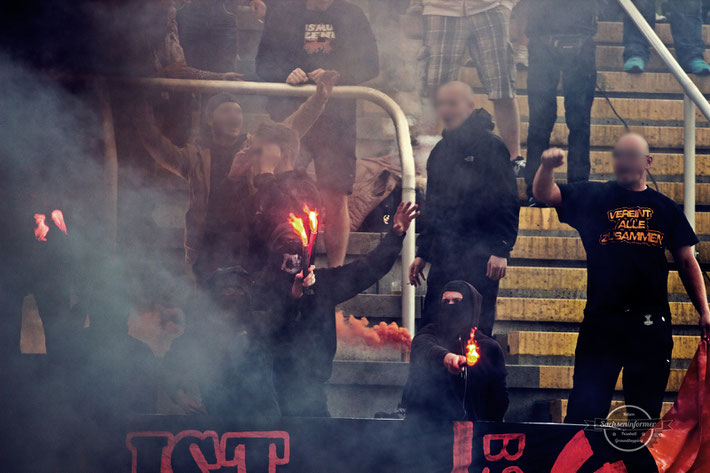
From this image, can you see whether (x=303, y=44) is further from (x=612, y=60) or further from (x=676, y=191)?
(x=612, y=60)

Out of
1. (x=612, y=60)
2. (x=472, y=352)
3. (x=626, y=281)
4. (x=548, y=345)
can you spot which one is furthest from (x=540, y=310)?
(x=612, y=60)

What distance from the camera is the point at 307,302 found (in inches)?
143

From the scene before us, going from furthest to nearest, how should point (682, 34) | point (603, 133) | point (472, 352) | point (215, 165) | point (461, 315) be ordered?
point (682, 34) → point (603, 133) → point (215, 165) → point (461, 315) → point (472, 352)

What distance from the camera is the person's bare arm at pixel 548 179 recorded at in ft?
11.1

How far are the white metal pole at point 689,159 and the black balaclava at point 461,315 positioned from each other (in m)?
1.47

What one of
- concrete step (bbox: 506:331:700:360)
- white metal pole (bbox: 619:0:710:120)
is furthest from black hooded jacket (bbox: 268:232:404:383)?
white metal pole (bbox: 619:0:710:120)

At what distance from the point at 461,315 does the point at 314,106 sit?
1.27 m

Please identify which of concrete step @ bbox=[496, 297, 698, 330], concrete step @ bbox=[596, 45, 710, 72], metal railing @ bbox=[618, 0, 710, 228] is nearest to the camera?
concrete step @ bbox=[496, 297, 698, 330]

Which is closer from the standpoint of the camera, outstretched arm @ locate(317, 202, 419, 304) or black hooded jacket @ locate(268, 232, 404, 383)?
black hooded jacket @ locate(268, 232, 404, 383)

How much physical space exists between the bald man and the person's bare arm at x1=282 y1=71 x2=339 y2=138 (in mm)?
1171

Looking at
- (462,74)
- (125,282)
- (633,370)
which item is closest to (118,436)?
(125,282)

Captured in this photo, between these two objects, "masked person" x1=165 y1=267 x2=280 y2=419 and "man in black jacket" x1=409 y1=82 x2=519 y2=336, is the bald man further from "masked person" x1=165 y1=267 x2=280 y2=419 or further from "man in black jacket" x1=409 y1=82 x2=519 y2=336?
"masked person" x1=165 y1=267 x2=280 y2=419

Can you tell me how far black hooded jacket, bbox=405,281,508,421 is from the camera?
3418 millimetres

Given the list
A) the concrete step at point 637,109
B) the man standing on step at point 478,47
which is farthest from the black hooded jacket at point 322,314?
the concrete step at point 637,109
